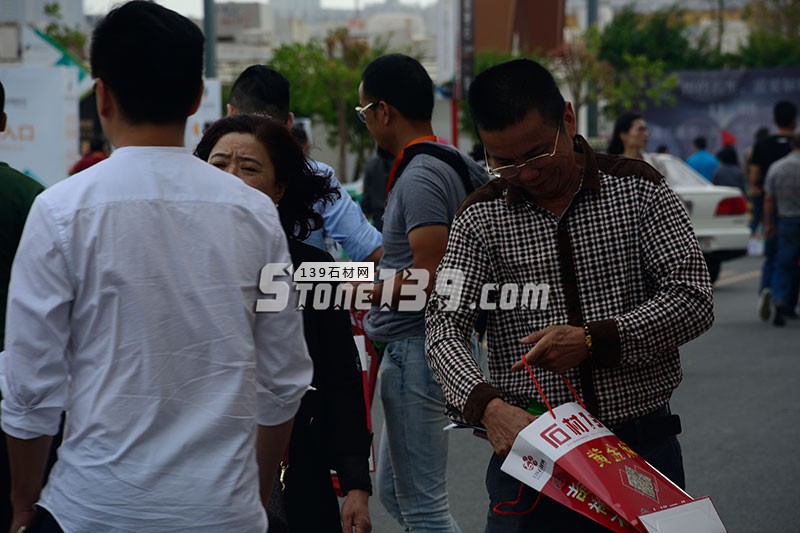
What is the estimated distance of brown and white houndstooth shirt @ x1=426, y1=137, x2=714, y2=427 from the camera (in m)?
2.87

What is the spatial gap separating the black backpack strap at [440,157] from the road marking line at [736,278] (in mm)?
12320

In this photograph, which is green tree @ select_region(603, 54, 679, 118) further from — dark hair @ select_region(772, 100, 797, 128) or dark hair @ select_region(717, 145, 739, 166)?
dark hair @ select_region(772, 100, 797, 128)

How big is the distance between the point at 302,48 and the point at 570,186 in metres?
36.7

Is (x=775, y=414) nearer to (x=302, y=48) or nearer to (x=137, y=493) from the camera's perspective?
(x=137, y=493)

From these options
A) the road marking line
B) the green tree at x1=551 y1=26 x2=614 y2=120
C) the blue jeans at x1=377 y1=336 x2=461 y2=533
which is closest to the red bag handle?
the blue jeans at x1=377 y1=336 x2=461 y2=533

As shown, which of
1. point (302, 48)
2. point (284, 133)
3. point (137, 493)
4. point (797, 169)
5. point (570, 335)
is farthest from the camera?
point (302, 48)

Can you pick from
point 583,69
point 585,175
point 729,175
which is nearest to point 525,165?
point 585,175

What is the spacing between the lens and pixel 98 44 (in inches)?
88.4

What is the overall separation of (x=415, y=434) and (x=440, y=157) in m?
0.95

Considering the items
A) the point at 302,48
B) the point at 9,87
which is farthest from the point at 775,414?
the point at 302,48

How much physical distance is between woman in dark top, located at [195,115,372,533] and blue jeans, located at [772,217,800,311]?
939 cm

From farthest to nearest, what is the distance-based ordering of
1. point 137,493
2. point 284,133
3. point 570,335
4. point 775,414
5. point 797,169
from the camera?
point 797,169, point 775,414, point 284,133, point 570,335, point 137,493

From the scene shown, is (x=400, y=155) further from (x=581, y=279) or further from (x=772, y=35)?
(x=772, y=35)

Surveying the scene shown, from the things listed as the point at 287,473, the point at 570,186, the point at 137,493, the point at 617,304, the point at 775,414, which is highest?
the point at 570,186
